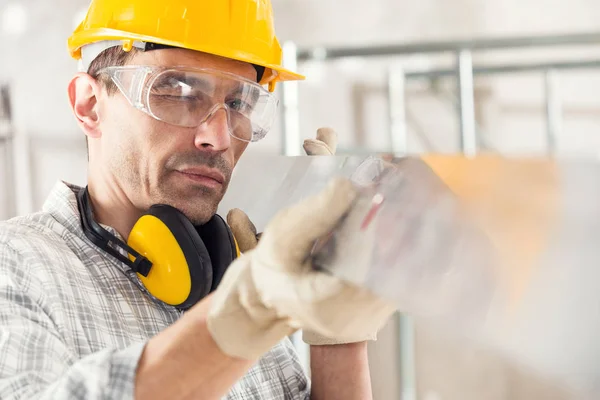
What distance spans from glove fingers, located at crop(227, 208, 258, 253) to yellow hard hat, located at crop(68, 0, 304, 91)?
33cm

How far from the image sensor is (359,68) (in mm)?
3613

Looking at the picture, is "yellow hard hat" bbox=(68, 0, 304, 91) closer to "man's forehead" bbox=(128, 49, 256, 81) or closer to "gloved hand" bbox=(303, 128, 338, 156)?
"man's forehead" bbox=(128, 49, 256, 81)

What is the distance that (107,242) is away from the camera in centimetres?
135

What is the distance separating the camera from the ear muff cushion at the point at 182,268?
1.30m

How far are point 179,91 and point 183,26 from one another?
0.48 ft

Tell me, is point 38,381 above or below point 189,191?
below

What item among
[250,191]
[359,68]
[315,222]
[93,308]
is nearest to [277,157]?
[250,191]

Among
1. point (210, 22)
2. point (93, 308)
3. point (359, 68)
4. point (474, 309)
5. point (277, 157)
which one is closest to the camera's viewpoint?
point (474, 309)

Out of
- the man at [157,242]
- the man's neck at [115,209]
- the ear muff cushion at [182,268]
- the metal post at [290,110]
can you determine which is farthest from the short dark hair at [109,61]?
the metal post at [290,110]

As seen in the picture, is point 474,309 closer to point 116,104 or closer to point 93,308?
point 93,308

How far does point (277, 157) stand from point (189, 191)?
196 millimetres

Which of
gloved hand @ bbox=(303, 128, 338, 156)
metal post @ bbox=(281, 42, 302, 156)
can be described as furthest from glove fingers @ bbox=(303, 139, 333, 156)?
metal post @ bbox=(281, 42, 302, 156)

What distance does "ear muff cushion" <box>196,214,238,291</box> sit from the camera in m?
1.36

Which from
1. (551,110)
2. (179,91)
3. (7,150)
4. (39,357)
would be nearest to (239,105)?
(179,91)
